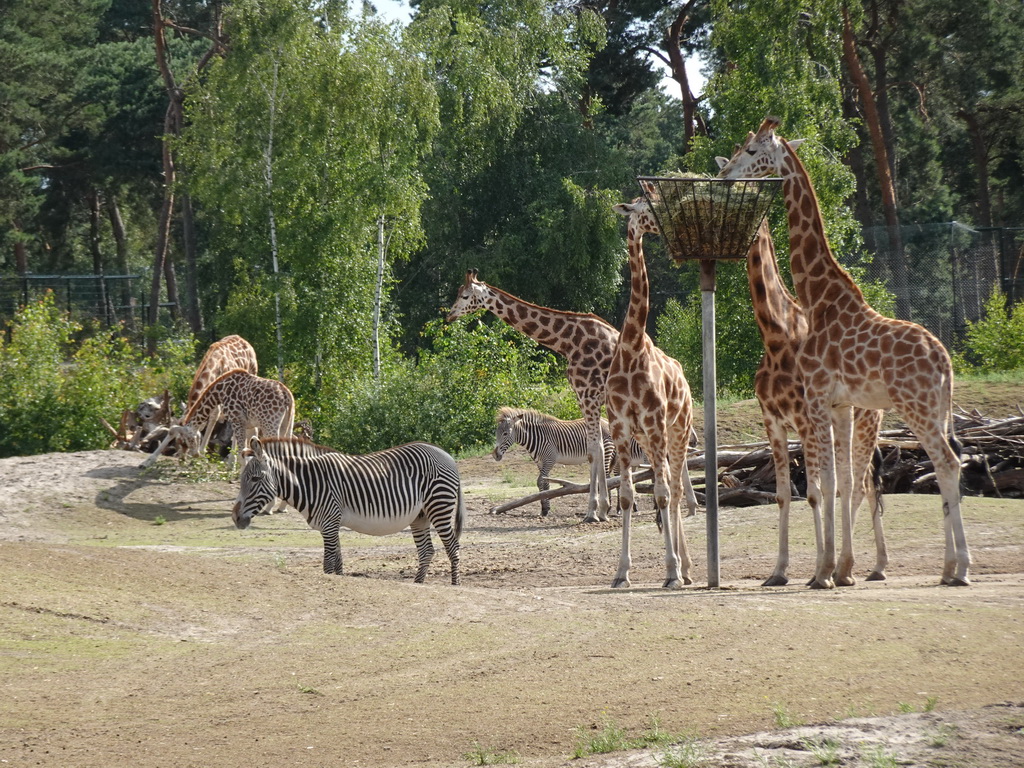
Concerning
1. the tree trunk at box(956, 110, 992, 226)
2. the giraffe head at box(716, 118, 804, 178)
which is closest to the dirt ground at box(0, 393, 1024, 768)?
the giraffe head at box(716, 118, 804, 178)

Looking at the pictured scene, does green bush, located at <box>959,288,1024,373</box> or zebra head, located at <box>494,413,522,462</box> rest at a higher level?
green bush, located at <box>959,288,1024,373</box>

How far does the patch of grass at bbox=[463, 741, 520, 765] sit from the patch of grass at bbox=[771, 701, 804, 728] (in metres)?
1.31

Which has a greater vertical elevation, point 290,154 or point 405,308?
point 290,154

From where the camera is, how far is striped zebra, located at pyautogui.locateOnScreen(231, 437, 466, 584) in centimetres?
1200

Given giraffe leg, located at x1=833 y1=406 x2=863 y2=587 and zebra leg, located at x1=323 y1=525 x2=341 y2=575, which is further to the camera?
zebra leg, located at x1=323 y1=525 x2=341 y2=575

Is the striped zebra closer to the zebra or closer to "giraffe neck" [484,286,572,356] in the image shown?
"giraffe neck" [484,286,572,356]

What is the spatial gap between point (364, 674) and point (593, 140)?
31079 millimetres

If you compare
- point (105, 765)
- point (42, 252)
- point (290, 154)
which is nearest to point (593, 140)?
point (290, 154)

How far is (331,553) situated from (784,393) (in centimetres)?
457

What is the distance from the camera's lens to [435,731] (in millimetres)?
6547

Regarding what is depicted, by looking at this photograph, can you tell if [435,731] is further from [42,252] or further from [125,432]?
[42,252]

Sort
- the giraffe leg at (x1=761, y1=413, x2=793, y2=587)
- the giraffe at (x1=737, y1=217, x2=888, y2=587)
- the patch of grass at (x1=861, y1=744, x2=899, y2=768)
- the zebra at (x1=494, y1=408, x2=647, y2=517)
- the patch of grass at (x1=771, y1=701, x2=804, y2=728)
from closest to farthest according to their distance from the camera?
the patch of grass at (x1=861, y1=744, x2=899, y2=768) < the patch of grass at (x1=771, y1=701, x2=804, y2=728) < the giraffe leg at (x1=761, y1=413, x2=793, y2=587) < the giraffe at (x1=737, y1=217, x2=888, y2=587) < the zebra at (x1=494, y1=408, x2=647, y2=517)

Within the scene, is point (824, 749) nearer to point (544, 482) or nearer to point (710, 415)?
point (710, 415)

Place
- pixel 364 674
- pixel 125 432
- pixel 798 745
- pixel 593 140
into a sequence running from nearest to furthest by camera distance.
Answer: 1. pixel 798 745
2. pixel 364 674
3. pixel 125 432
4. pixel 593 140
